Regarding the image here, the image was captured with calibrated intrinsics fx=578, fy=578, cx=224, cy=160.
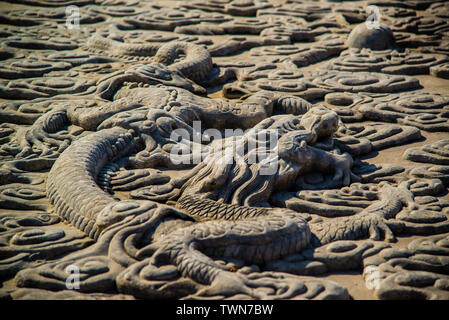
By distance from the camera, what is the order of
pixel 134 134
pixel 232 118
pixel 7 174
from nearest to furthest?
pixel 7 174
pixel 134 134
pixel 232 118

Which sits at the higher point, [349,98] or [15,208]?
[349,98]

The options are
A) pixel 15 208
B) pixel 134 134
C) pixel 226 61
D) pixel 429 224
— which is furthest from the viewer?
pixel 226 61

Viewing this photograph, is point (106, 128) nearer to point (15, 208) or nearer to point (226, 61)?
point (15, 208)

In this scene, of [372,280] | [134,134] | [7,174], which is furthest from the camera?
[134,134]

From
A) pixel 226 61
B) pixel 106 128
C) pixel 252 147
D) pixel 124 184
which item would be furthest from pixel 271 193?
pixel 226 61

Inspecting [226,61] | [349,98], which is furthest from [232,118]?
[226,61]

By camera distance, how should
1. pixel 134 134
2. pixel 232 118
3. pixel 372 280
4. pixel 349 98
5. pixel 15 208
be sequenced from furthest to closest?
pixel 349 98 → pixel 232 118 → pixel 134 134 → pixel 15 208 → pixel 372 280

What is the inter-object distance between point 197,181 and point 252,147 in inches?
17.9

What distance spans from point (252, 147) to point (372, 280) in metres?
1.32

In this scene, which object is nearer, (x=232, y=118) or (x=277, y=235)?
(x=277, y=235)

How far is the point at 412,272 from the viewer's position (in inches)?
121

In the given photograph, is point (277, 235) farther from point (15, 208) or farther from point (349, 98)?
point (349, 98)

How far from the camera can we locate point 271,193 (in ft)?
12.8

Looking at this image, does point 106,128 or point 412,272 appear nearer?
point 412,272
